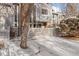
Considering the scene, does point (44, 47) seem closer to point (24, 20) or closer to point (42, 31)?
point (42, 31)

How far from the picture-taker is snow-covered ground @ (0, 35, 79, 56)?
7.30 feet

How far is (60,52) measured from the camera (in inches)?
88.0

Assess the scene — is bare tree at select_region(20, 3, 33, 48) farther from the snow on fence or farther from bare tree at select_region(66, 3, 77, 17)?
bare tree at select_region(66, 3, 77, 17)

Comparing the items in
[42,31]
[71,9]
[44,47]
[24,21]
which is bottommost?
[44,47]

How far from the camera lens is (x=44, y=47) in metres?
2.24

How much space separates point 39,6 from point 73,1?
36 cm

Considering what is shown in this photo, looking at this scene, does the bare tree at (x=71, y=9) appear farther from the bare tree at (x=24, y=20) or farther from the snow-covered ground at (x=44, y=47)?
the bare tree at (x=24, y=20)

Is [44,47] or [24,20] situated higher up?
[24,20]

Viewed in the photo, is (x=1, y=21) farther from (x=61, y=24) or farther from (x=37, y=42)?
(x=61, y=24)

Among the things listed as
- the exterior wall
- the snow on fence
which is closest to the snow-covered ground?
the snow on fence

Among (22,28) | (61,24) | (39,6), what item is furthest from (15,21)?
(61,24)

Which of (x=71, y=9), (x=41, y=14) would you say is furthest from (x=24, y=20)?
(x=71, y=9)

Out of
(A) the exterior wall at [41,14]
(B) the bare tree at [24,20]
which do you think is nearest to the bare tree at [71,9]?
(A) the exterior wall at [41,14]

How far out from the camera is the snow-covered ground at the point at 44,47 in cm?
223
